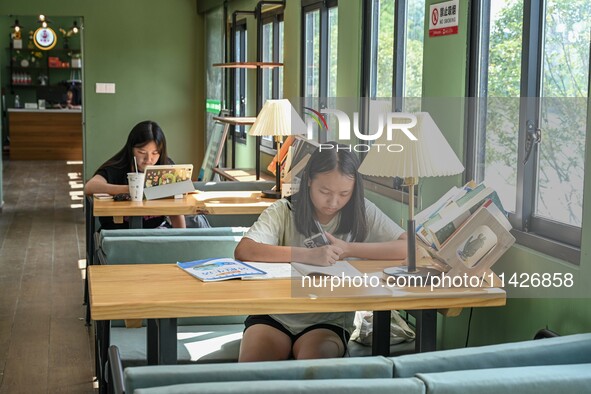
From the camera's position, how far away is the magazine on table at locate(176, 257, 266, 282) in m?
3.08

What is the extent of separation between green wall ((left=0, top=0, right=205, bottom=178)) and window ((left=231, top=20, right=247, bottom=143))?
141 centimetres

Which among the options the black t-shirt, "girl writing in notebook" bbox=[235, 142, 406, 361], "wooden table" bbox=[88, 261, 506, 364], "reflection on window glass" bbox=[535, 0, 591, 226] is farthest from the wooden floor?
"reflection on window glass" bbox=[535, 0, 591, 226]

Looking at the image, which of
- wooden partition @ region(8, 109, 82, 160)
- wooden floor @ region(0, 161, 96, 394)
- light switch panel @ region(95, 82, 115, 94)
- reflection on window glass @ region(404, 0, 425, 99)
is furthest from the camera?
wooden partition @ region(8, 109, 82, 160)

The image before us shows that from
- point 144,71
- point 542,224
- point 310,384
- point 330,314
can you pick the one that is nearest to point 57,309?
point 330,314

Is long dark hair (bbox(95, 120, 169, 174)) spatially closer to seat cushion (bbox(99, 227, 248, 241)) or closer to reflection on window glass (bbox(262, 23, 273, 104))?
seat cushion (bbox(99, 227, 248, 241))

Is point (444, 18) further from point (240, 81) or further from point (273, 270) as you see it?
point (240, 81)

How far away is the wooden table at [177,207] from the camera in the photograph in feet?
16.1

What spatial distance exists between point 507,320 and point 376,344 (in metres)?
0.55

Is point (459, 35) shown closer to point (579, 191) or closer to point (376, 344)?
point (579, 191)

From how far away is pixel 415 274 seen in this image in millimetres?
2959

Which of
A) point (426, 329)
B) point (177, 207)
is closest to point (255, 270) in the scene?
point (426, 329)

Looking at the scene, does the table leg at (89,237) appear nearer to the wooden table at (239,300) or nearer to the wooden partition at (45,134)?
the wooden table at (239,300)

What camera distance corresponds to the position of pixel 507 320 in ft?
11.0

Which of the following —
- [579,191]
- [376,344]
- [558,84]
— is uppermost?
[558,84]
